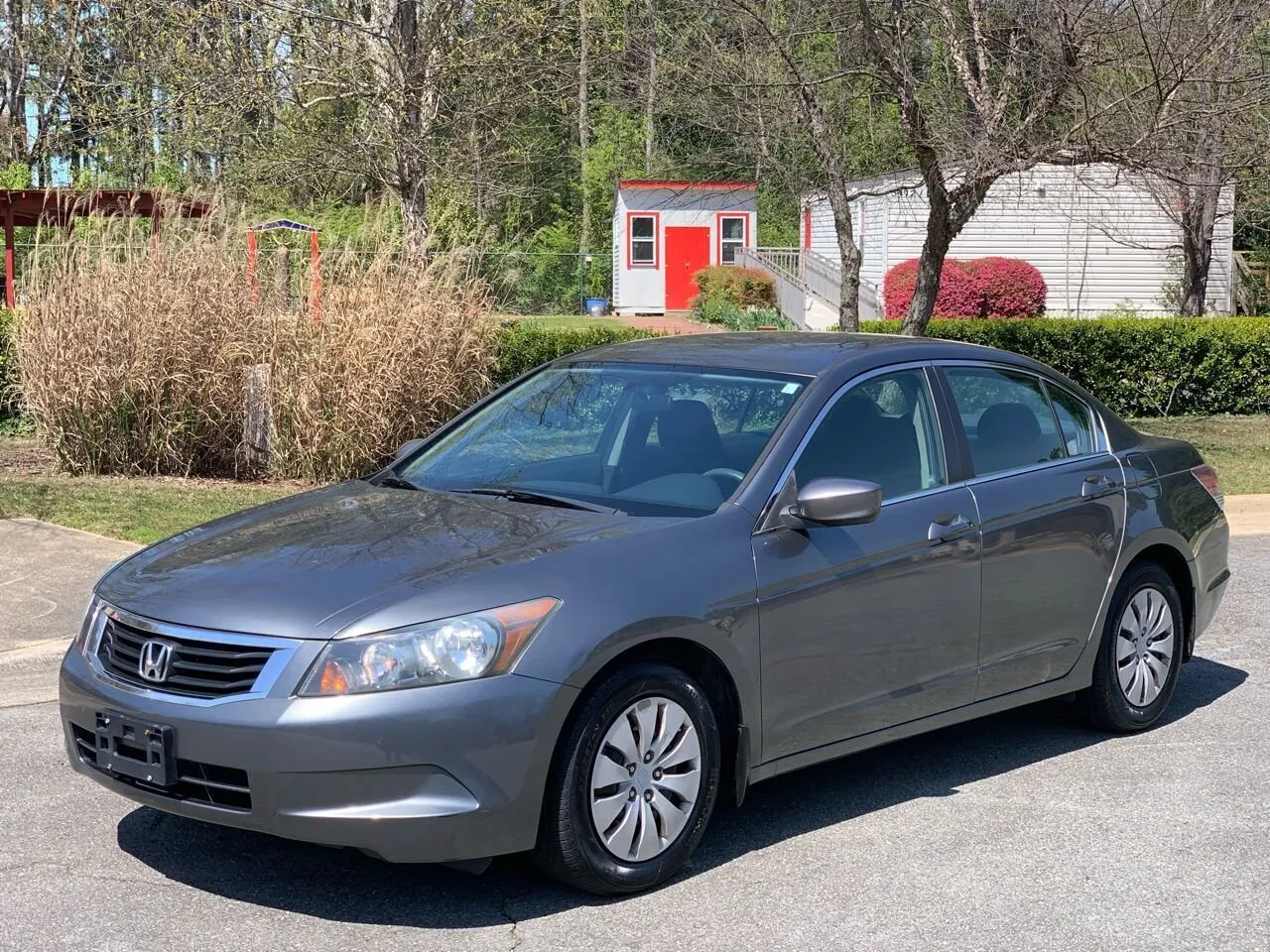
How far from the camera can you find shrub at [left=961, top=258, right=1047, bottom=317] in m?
29.8

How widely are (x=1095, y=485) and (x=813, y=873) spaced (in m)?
2.21

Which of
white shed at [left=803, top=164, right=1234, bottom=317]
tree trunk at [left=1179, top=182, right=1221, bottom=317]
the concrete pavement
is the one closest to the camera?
the concrete pavement

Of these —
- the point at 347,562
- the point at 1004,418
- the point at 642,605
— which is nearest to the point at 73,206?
the point at 1004,418

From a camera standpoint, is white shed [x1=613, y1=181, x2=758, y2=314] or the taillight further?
white shed [x1=613, y1=181, x2=758, y2=314]

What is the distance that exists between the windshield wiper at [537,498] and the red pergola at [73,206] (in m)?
8.27

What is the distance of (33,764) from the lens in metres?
5.79

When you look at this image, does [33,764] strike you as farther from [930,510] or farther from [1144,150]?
[1144,150]

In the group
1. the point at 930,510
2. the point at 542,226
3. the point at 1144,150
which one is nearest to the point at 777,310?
the point at 542,226

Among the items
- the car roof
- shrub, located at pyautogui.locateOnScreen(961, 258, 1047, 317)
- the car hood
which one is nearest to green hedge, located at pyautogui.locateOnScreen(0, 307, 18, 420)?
the car roof

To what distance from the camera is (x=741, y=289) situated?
122ft

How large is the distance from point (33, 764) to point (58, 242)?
26.8ft

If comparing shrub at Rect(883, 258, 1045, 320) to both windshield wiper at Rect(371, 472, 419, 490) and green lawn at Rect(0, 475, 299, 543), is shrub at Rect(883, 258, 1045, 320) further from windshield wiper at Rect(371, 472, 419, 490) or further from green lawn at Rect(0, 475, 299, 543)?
windshield wiper at Rect(371, 472, 419, 490)

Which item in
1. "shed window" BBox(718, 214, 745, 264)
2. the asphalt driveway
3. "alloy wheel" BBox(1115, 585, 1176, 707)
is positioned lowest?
the asphalt driveway

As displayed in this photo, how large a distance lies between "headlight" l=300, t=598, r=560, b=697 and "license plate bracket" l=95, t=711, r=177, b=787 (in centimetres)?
47
